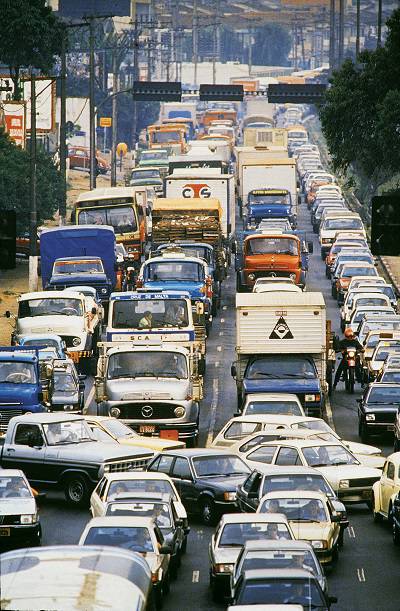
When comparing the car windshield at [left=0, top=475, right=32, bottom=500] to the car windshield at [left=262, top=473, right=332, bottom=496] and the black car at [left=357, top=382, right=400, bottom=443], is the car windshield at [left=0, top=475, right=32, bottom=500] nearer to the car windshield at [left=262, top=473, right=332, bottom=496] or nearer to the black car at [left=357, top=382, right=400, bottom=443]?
the car windshield at [left=262, top=473, right=332, bottom=496]

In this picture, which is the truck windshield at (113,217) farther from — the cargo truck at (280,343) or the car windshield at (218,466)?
the car windshield at (218,466)

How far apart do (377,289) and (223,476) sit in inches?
1213

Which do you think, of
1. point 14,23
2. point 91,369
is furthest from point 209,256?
point 14,23

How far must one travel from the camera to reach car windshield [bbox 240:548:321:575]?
24844mm

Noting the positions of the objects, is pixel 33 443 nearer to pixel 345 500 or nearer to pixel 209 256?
pixel 345 500

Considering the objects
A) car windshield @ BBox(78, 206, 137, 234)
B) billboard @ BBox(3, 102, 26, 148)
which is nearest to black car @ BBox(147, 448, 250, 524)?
car windshield @ BBox(78, 206, 137, 234)

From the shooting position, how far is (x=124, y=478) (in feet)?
103

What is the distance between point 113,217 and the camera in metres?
74.9

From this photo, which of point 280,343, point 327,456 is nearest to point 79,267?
point 280,343

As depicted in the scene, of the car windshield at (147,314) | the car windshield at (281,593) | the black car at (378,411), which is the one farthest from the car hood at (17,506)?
the car windshield at (147,314)

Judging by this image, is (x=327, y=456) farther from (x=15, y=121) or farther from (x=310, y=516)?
(x=15, y=121)

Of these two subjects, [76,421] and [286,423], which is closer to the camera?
[76,421]

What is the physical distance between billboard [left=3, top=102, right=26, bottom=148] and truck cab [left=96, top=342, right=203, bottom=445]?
141ft

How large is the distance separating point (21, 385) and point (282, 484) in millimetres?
10922
